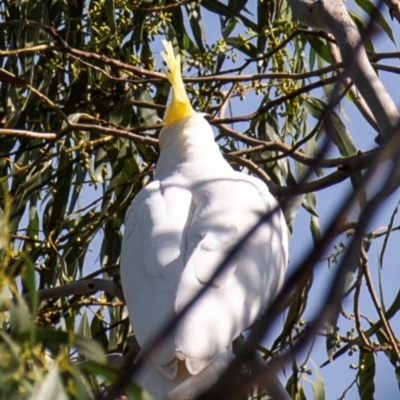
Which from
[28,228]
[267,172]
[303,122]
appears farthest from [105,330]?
[303,122]

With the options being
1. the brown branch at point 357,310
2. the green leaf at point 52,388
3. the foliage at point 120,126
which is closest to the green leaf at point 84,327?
the foliage at point 120,126

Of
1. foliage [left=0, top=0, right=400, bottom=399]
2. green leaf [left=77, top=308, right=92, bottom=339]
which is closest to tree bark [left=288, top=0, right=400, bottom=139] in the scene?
foliage [left=0, top=0, right=400, bottom=399]

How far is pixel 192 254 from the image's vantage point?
188cm

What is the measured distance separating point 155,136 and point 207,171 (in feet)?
1.68

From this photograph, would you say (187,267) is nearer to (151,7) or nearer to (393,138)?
(151,7)

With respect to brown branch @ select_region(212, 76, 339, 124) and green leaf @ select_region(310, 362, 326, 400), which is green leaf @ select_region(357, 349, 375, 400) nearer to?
green leaf @ select_region(310, 362, 326, 400)

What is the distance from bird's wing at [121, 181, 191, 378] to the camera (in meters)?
1.82

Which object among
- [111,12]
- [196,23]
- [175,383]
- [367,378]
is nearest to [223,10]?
[196,23]

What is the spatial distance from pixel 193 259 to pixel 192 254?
4 centimetres

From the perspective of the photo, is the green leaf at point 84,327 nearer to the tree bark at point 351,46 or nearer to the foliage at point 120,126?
the foliage at point 120,126

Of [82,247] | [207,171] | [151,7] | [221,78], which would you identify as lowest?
[82,247]

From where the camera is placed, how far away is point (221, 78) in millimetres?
2266

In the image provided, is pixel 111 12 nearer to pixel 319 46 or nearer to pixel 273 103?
pixel 273 103

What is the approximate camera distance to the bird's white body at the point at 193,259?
1.67m
